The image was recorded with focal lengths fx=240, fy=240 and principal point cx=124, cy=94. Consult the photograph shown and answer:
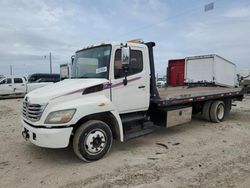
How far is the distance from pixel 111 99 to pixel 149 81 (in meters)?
1.28

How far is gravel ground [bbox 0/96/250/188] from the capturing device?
13.1ft

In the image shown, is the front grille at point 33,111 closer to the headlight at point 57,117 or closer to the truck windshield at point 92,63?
the headlight at point 57,117

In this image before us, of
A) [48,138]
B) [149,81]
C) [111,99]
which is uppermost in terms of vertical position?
[149,81]

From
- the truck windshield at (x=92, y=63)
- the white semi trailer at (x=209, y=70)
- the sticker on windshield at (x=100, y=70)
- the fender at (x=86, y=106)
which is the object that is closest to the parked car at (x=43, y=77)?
the white semi trailer at (x=209, y=70)

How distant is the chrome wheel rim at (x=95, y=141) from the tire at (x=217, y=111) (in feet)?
16.5

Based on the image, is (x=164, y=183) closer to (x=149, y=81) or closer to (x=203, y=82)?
(x=149, y=81)

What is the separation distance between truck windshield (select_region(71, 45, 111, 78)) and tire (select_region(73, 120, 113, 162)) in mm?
1096

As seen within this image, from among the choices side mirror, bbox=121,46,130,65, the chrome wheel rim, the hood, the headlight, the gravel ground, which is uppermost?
side mirror, bbox=121,46,130,65

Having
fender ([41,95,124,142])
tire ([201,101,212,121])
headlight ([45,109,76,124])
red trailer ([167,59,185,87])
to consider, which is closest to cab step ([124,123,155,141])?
fender ([41,95,124,142])

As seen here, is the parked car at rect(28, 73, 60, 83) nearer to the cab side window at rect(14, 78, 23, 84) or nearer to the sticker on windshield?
the cab side window at rect(14, 78, 23, 84)

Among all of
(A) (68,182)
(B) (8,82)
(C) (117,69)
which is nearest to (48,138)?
(A) (68,182)

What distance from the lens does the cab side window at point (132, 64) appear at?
5.18m

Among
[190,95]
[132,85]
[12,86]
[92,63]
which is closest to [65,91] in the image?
[92,63]

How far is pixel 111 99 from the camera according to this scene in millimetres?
5156
